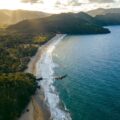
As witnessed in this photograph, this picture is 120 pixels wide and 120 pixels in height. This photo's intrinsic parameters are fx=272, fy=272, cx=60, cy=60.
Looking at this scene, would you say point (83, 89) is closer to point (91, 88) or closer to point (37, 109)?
point (91, 88)

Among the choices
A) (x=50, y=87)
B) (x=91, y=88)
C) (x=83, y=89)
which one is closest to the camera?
(x=83, y=89)

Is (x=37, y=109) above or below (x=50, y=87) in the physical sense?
above

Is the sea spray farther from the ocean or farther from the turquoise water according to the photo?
the turquoise water

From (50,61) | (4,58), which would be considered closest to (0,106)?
(4,58)

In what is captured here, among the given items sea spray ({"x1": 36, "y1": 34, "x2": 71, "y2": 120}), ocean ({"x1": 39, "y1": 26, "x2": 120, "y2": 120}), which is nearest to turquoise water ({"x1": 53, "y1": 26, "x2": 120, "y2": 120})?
ocean ({"x1": 39, "y1": 26, "x2": 120, "y2": 120})

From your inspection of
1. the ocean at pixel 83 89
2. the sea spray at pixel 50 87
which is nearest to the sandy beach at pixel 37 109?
the sea spray at pixel 50 87

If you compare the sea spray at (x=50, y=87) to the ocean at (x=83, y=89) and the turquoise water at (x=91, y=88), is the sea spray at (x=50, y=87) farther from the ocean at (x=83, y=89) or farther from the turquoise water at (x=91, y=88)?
the turquoise water at (x=91, y=88)

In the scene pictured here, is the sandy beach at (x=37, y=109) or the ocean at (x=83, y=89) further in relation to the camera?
the ocean at (x=83, y=89)

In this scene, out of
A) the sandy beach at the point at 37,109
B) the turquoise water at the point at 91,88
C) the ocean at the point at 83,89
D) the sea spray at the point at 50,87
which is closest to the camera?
the sandy beach at the point at 37,109

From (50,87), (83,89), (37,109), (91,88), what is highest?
(91,88)

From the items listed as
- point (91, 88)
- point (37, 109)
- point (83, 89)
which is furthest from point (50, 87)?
point (37, 109)

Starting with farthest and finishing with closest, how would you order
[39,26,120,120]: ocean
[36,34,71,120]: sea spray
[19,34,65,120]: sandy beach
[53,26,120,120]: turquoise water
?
[36,34,71,120]: sea spray
[39,26,120,120]: ocean
[53,26,120,120]: turquoise water
[19,34,65,120]: sandy beach
